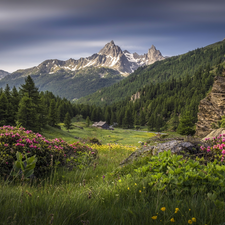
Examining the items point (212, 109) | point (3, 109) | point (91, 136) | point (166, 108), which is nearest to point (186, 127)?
point (212, 109)

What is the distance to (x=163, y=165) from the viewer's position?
3.71m

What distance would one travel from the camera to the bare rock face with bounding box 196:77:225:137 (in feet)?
182

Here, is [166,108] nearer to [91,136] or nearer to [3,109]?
[91,136]

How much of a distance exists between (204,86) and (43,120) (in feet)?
478

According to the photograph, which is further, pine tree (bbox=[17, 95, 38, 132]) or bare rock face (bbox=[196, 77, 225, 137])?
bare rock face (bbox=[196, 77, 225, 137])

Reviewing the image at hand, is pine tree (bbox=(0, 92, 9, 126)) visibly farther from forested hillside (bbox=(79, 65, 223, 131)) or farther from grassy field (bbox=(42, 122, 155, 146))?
forested hillside (bbox=(79, 65, 223, 131))

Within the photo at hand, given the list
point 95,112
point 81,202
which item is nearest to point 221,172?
point 81,202

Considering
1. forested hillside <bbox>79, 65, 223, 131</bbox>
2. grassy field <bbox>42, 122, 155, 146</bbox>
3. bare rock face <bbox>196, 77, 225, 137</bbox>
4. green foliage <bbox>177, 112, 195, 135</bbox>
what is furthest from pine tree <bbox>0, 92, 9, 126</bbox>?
forested hillside <bbox>79, 65, 223, 131</bbox>

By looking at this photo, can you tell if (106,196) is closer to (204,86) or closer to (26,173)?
(26,173)

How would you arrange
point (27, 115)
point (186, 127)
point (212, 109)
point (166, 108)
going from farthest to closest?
point (166, 108) → point (186, 127) → point (212, 109) → point (27, 115)

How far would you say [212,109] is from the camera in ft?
190

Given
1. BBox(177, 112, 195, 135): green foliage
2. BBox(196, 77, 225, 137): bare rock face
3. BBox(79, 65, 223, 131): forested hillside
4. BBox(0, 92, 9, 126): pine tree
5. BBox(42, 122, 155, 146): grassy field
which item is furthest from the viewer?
BBox(79, 65, 223, 131): forested hillside

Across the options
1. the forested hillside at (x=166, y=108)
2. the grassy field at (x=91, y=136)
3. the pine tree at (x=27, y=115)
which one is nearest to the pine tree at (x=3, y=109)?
the pine tree at (x=27, y=115)

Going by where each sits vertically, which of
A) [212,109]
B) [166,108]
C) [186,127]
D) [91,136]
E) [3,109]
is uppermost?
[166,108]
